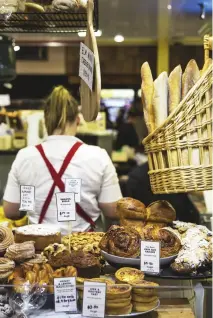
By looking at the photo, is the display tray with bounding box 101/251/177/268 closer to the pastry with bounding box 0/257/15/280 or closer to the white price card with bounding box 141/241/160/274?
the white price card with bounding box 141/241/160/274

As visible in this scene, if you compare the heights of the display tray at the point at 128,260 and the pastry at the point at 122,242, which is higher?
the pastry at the point at 122,242

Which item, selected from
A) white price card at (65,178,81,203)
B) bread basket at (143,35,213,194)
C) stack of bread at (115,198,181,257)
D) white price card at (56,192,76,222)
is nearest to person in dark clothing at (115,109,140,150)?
white price card at (65,178,81,203)

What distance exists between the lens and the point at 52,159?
2834 millimetres

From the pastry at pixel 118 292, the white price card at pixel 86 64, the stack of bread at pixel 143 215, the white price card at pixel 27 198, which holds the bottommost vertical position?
the pastry at pixel 118 292

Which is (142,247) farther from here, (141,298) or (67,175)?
(67,175)

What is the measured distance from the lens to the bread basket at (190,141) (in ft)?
5.82

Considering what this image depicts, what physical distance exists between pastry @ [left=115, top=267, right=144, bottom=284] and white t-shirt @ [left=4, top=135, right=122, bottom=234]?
0.91 meters

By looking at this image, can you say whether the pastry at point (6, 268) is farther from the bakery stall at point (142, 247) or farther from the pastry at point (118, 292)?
the pastry at point (118, 292)

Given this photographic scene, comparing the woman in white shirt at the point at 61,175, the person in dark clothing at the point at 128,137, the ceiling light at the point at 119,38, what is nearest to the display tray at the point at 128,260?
the woman in white shirt at the point at 61,175

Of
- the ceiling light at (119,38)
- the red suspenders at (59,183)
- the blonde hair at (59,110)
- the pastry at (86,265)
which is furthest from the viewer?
the ceiling light at (119,38)

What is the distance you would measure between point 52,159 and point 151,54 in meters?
3.72

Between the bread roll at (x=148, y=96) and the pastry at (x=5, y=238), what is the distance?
26.5 inches

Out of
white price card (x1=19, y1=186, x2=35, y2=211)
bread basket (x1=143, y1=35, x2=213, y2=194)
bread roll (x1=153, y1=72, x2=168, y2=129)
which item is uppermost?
bread roll (x1=153, y1=72, x2=168, y2=129)

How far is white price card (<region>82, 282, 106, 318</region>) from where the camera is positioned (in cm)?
173
